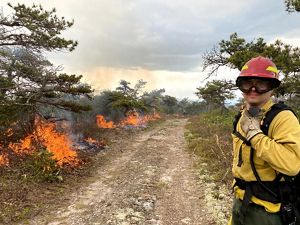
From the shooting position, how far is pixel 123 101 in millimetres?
25594

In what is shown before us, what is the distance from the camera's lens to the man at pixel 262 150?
2.68 m

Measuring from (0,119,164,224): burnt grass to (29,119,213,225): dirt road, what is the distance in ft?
1.04

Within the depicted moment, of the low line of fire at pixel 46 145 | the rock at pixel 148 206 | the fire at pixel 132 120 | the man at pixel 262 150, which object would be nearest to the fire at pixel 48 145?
the low line of fire at pixel 46 145

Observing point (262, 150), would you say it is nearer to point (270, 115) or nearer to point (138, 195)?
point (270, 115)

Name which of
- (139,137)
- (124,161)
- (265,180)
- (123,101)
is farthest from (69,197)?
(123,101)

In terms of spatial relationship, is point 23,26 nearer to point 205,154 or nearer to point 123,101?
point 205,154

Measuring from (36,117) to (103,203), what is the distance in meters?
7.33

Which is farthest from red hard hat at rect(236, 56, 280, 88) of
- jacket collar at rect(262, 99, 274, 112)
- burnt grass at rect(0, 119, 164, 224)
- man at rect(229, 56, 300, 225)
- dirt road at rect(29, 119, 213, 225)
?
burnt grass at rect(0, 119, 164, 224)

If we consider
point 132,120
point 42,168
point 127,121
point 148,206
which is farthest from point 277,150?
point 132,120

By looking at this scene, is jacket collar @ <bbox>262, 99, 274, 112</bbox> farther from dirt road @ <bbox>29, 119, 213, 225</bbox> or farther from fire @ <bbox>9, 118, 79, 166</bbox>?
fire @ <bbox>9, 118, 79, 166</bbox>

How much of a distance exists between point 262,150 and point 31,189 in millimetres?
8097

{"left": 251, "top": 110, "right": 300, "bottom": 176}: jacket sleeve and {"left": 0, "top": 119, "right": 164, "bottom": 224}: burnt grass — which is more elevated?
{"left": 251, "top": 110, "right": 300, "bottom": 176}: jacket sleeve

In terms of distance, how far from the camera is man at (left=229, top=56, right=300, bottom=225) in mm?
2678

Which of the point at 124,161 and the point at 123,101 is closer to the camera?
the point at 124,161
